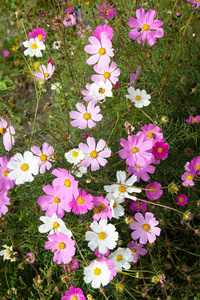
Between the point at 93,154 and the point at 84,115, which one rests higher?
the point at 84,115

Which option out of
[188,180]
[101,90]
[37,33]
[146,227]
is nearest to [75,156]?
[101,90]

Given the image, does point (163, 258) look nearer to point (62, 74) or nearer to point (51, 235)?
point (51, 235)

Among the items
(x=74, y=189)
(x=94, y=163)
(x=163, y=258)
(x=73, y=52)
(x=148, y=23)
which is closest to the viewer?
(x=74, y=189)

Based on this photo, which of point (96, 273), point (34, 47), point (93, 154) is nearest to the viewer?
point (96, 273)

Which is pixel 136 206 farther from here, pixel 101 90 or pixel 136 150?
pixel 101 90

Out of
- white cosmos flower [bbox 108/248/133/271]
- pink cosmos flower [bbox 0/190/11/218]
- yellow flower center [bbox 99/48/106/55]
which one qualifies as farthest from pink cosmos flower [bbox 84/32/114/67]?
white cosmos flower [bbox 108/248/133/271]

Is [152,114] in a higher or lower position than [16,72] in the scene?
lower

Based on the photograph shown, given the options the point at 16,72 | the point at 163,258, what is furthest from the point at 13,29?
the point at 163,258

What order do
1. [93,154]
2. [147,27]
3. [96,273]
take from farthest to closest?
1. [147,27]
2. [93,154]
3. [96,273]
